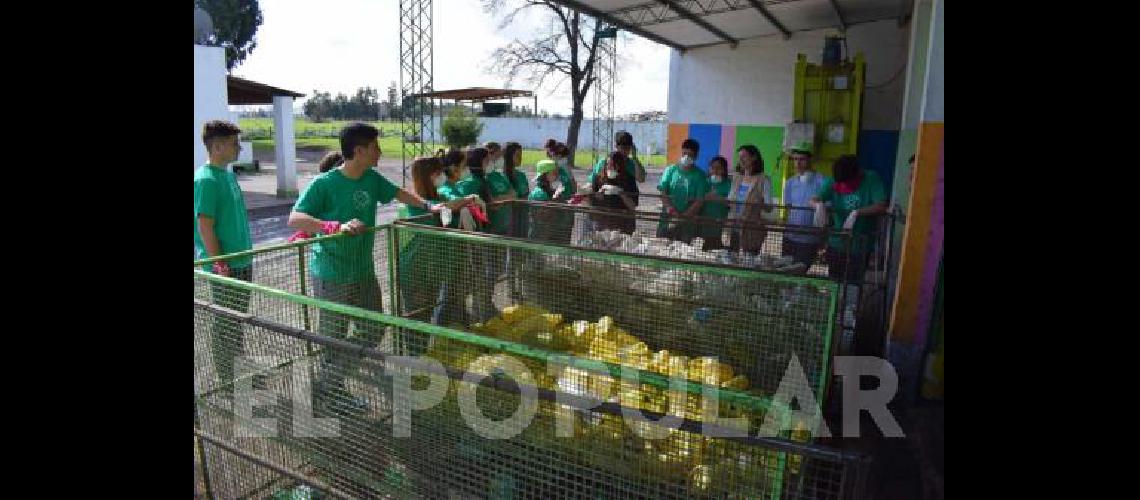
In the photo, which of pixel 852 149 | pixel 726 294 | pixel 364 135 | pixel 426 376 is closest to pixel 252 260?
pixel 364 135

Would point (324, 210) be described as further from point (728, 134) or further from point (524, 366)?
point (728, 134)

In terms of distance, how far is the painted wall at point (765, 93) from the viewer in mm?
11672

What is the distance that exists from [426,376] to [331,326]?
929 millimetres

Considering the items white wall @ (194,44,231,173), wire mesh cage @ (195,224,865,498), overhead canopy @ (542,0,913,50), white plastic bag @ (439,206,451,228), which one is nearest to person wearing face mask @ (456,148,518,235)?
white plastic bag @ (439,206,451,228)

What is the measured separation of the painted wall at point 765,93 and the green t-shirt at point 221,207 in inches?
416

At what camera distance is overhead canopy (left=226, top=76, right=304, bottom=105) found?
17484 millimetres

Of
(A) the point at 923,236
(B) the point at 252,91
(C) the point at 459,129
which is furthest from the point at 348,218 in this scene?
(C) the point at 459,129

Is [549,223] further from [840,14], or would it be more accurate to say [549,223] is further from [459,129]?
[459,129]

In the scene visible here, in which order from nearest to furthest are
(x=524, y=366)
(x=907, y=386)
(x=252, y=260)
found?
1. (x=524, y=366)
2. (x=252, y=260)
3. (x=907, y=386)

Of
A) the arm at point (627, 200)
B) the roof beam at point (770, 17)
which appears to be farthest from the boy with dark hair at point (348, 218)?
the roof beam at point (770, 17)

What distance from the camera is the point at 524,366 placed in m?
2.65

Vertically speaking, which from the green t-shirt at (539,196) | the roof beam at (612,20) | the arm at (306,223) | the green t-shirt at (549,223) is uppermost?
the roof beam at (612,20)

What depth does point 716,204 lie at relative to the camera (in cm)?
711

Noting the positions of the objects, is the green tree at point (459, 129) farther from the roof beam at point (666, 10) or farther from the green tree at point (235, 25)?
the roof beam at point (666, 10)
